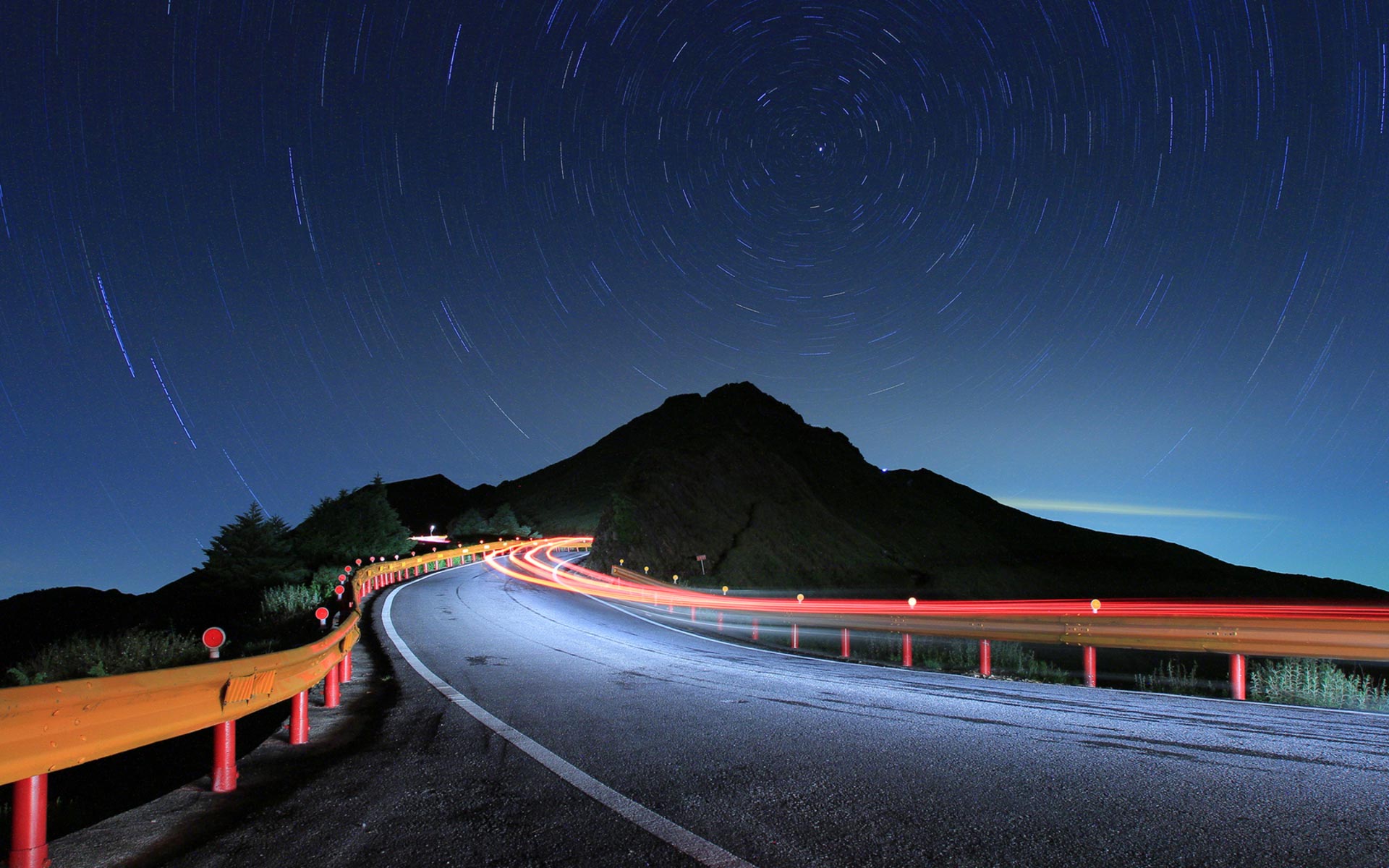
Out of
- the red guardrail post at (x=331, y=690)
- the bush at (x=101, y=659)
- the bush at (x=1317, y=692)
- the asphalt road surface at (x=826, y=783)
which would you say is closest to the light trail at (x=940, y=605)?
the bush at (x=1317, y=692)

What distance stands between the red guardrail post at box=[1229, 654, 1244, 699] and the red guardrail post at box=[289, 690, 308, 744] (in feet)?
34.0

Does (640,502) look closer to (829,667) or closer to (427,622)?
(427,622)

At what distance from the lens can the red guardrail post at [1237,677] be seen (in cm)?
1020

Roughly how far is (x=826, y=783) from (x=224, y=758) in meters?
3.75

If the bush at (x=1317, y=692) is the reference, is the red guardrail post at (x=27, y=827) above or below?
above

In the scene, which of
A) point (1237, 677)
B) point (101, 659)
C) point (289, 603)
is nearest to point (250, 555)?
point (289, 603)

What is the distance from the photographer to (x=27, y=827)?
366cm

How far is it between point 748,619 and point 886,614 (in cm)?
565

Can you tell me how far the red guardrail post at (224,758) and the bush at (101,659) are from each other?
17.5 feet

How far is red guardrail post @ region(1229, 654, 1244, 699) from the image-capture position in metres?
10.2

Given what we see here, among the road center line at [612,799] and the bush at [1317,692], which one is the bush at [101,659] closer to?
the road center line at [612,799]

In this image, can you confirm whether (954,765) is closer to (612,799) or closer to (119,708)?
(612,799)

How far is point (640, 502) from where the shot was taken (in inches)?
3164

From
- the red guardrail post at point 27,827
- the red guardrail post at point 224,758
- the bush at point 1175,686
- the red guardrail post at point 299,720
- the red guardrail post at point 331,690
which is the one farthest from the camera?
the bush at point 1175,686
